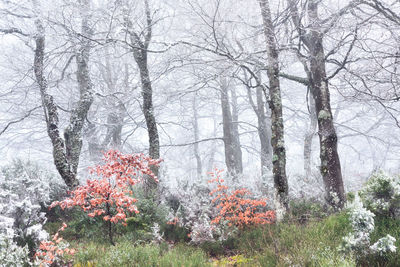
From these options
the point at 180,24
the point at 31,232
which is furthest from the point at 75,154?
the point at 180,24

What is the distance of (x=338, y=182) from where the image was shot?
22.3 ft

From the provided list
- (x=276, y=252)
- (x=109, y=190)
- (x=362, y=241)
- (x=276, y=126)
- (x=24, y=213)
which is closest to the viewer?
(x=362, y=241)

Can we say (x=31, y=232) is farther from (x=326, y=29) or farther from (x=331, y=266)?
(x=326, y=29)

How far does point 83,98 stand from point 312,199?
7045 mm

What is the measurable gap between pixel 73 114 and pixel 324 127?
6.66 meters

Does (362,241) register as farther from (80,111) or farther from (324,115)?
(80,111)

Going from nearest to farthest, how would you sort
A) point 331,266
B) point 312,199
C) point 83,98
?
1. point 331,266
2. point 312,199
3. point 83,98

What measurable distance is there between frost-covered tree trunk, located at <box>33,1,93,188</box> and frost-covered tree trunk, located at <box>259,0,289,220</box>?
425 cm

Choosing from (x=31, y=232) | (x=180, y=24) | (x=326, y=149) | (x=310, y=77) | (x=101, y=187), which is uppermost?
(x=180, y=24)

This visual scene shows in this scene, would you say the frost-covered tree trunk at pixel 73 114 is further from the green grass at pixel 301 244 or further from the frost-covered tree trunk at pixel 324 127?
the frost-covered tree trunk at pixel 324 127

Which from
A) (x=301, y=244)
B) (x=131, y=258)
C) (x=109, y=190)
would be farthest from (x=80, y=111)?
(x=301, y=244)

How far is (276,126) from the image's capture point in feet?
21.9

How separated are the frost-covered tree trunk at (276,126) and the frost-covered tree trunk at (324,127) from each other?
3.07ft

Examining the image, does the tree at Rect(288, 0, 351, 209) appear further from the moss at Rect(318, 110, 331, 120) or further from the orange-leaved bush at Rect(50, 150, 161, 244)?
the orange-leaved bush at Rect(50, 150, 161, 244)
